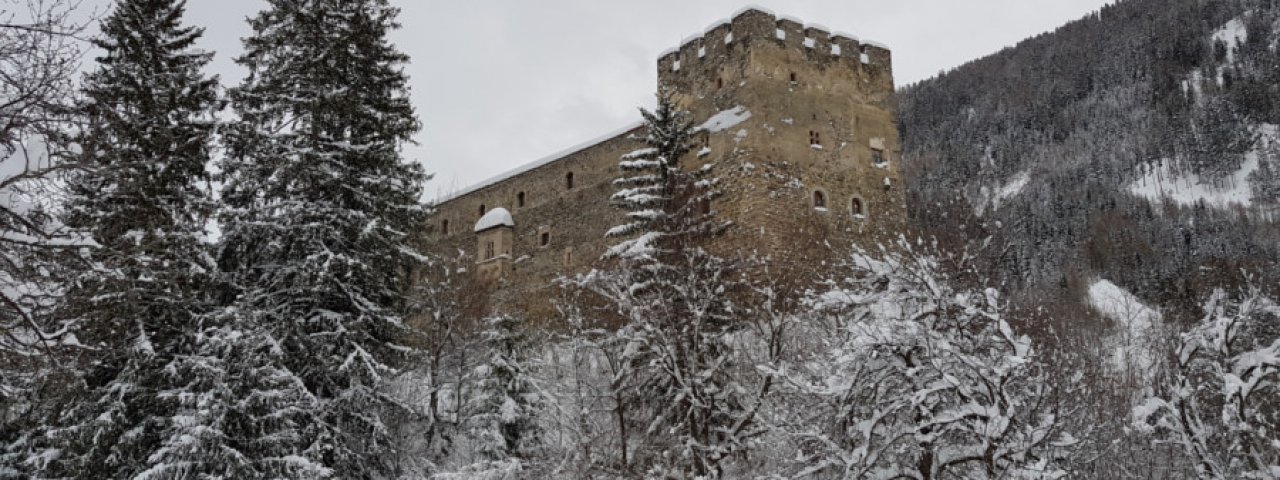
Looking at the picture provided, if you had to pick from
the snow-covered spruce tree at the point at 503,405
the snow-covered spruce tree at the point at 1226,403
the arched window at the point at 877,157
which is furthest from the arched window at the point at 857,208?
the snow-covered spruce tree at the point at 1226,403

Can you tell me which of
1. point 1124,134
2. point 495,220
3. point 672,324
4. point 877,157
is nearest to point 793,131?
point 877,157

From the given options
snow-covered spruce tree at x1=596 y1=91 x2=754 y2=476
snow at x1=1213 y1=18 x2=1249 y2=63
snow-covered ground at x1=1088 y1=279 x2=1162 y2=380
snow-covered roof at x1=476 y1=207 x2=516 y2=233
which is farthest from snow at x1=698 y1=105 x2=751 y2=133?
snow at x1=1213 y1=18 x2=1249 y2=63

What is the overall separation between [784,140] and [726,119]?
4.95ft

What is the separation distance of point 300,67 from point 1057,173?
103 metres

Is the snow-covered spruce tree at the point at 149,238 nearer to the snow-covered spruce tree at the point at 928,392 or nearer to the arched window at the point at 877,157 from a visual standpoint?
the snow-covered spruce tree at the point at 928,392

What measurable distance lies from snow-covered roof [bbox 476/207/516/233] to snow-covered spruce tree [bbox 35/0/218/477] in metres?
17.4

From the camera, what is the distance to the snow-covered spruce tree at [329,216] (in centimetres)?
1326

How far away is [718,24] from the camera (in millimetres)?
25875

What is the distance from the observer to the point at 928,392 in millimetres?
6727

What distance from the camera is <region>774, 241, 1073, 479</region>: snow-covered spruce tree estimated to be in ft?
21.3

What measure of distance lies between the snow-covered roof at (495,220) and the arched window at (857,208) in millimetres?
11135

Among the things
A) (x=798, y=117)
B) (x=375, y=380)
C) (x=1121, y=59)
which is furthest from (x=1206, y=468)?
(x=1121, y=59)

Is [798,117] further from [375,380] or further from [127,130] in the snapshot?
[127,130]

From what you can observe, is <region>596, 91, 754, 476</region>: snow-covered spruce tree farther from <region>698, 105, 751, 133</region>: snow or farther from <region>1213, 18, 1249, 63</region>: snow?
<region>1213, 18, 1249, 63</region>: snow
